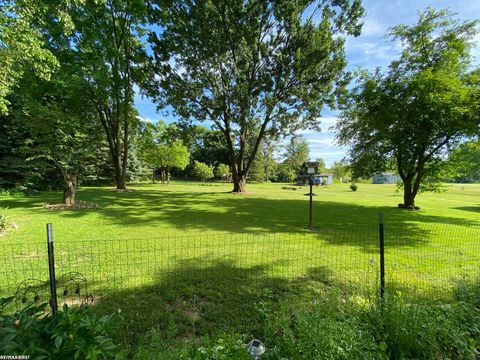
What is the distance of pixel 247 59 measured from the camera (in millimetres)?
15141

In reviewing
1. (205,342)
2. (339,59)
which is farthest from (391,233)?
(339,59)

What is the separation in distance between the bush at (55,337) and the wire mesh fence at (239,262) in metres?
1.50

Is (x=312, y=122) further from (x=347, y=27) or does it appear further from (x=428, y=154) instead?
(x=428, y=154)

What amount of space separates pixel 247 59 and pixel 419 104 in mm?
10332

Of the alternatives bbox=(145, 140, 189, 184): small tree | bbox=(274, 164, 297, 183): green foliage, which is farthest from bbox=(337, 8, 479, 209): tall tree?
bbox=(274, 164, 297, 183): green foliage

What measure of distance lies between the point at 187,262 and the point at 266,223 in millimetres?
4194

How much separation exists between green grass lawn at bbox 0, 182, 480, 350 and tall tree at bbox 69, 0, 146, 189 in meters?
9.62

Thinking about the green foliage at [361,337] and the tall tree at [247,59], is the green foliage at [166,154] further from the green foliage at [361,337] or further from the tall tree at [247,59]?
the green foliage at [361,337]

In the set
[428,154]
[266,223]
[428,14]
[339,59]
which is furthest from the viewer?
[339,59]

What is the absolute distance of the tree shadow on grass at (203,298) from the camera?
8.64 ft

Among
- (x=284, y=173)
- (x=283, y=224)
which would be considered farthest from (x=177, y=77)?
(x=284, y=173)

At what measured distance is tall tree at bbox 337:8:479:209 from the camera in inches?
327

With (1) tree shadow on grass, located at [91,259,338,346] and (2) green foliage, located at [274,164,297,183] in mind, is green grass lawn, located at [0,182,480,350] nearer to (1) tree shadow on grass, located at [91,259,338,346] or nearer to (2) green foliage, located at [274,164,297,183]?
(1) tree shadow on grass, located at [91,259,338,346]

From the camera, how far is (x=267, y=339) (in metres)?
2.29
